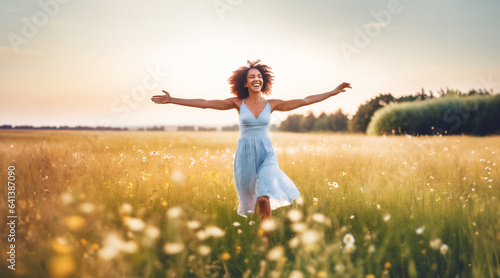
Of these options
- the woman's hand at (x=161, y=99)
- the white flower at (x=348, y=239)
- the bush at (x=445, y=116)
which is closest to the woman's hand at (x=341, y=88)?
the woman's hand at (x=161, y=99)

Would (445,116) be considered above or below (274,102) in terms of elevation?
above

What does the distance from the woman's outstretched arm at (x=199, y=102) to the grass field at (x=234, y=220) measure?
1100 mm

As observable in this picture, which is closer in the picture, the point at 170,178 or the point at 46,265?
the point at 46,265

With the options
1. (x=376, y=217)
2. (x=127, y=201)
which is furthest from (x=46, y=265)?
(x=376, y=217)

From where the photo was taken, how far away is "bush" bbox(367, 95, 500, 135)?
2855 cm

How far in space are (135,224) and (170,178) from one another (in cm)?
377

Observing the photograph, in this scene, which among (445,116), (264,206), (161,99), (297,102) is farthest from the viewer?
(445,116)

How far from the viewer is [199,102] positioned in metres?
5.14

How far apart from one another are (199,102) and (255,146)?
1081 millimetres

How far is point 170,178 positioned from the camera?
6184mm

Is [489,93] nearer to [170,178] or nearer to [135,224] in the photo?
[170,178]

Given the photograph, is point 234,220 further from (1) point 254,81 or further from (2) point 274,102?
(1) point 254,81

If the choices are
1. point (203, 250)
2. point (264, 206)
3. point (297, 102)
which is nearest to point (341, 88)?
point (297, 102)

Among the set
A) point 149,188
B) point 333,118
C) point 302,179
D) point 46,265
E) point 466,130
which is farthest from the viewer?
point 333,118
